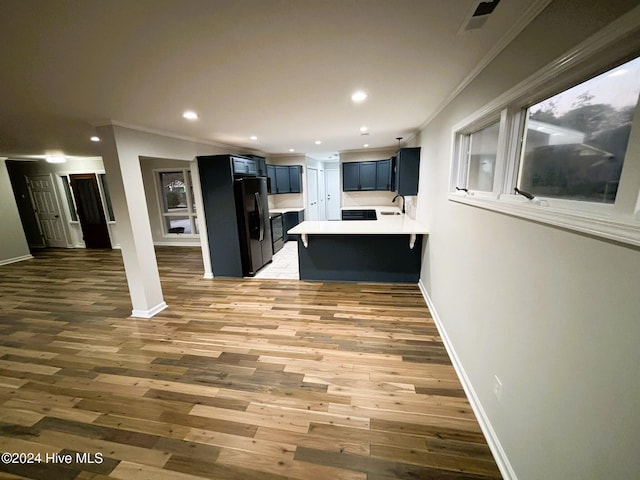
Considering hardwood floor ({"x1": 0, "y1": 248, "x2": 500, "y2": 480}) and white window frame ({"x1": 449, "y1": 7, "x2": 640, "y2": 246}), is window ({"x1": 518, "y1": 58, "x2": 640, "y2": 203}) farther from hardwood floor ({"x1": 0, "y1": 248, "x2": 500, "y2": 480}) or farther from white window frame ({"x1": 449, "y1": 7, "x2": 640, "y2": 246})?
hardwood floor ({"x1": 0, "y1": 248, "x2": 500, "y2": 480})

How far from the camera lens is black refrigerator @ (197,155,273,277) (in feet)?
13.5

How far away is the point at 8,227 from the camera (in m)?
5.83

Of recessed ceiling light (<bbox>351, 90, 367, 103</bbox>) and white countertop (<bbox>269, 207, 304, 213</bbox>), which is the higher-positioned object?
recessed ceiling light (<bbox>351, 90, 367, 103</bbox>)

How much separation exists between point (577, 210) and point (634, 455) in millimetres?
780

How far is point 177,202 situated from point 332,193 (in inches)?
220

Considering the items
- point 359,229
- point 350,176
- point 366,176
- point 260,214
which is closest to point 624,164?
point 359,229

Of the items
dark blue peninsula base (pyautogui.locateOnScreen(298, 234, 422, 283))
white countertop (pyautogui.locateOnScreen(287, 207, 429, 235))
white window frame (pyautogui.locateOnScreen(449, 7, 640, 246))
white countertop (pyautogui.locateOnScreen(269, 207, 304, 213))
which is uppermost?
white window frame (pyautogui.locateOnScreen(449, 7, 640, 246))

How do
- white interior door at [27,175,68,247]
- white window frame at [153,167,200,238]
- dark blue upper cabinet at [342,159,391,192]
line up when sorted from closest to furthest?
dark blue upper cabinet at [342,159,391,192] → white window frame at [153,167,200,238] → white interior door at [27,175,68,247]

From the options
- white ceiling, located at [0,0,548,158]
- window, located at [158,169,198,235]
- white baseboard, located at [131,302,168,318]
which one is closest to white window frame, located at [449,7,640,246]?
white ceiling, located at [0,0,548,158]

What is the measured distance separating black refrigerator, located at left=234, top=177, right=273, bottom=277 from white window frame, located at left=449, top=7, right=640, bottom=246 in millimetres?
3540

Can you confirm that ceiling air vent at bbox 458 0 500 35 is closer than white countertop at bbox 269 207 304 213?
Yes

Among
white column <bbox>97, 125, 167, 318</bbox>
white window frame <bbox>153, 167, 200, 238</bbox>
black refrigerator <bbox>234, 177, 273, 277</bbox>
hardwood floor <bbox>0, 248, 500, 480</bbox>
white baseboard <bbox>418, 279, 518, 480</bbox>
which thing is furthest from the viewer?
white window frame <bbox>153, 167, 200, 238</bbox>

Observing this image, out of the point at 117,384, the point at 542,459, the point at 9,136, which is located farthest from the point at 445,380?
the point at 9,136

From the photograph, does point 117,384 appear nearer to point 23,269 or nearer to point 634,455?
point 634,455
